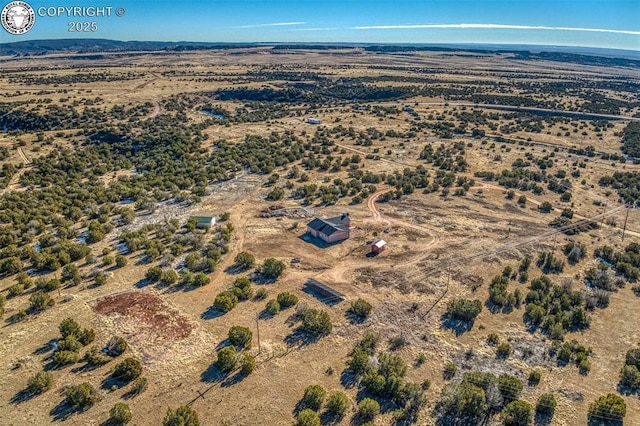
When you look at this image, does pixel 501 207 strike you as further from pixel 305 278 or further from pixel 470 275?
pixel 305 278

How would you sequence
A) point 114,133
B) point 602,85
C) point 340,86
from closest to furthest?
point 114,133 → point 340,86 → point 602,85

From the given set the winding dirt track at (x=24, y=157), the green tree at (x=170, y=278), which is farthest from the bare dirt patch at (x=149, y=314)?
the winding dirt track at (x=24, y=157)

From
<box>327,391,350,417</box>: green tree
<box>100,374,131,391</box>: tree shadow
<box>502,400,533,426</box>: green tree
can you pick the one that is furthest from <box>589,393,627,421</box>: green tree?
<box>100,374,131,391</box>: tree shadow

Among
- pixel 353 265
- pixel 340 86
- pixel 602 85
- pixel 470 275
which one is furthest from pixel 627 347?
pixel 602 85

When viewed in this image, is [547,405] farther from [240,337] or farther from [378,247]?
[378,247]

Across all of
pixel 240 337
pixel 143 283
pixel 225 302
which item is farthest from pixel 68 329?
pixel 240 337

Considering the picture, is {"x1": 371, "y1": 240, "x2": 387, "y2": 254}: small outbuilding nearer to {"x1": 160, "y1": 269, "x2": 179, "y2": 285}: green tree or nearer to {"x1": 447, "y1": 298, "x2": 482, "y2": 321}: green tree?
{"x1": 447, "y1": 298, "x2": 482, "y2": 321}: green tree
